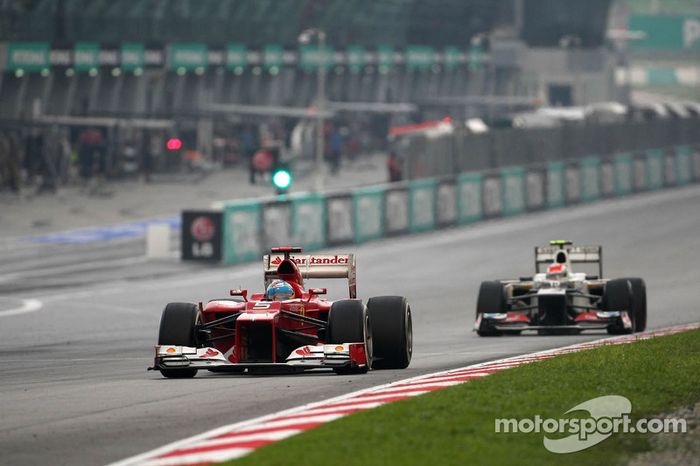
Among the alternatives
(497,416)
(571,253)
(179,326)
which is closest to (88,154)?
(571,253)

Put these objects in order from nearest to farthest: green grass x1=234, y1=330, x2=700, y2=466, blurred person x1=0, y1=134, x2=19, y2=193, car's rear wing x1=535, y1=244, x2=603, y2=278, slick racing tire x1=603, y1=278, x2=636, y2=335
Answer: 1. green grass x1=234, y1=330, x2=700, y2=466
2. slick racing tire x1=603, y1=278, x2=636, y2=335
3. car's rear wing x1=535, y1=244, x2=603, y2=278
4. blurred person x1=0, y1=134, x2=19, y2=193

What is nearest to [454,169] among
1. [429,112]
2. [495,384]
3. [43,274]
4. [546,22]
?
[43,274]

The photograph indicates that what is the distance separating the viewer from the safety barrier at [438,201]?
41.2 meters

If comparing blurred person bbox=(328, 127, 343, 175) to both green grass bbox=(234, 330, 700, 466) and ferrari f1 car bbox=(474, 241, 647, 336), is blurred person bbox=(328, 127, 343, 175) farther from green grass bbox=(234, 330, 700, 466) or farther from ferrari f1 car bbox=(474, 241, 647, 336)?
green grass bbox=(234, 330, 700, 466)

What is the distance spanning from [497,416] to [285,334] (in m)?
5.03

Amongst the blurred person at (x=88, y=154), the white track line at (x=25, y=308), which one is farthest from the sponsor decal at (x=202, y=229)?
the blurred person at (x=88, y=154)

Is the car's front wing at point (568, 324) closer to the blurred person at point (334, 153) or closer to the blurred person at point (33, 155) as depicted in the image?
the blurred person at point (33, 155)

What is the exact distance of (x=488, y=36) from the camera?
115375 mm

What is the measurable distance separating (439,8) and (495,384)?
9652 cm

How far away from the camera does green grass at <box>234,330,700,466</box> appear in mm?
11258

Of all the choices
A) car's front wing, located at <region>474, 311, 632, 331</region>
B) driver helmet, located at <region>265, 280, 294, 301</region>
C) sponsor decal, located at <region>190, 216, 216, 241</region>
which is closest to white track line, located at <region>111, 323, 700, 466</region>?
driver helmet, located at <region>265, 280, 294, 301</region>

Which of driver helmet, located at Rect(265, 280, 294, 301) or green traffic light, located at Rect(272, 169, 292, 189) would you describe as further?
green traffic light, located at Rect(272, 169, 292, 189)

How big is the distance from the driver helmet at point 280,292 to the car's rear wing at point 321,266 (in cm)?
80

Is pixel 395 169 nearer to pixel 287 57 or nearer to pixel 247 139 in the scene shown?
pixel 247 139
